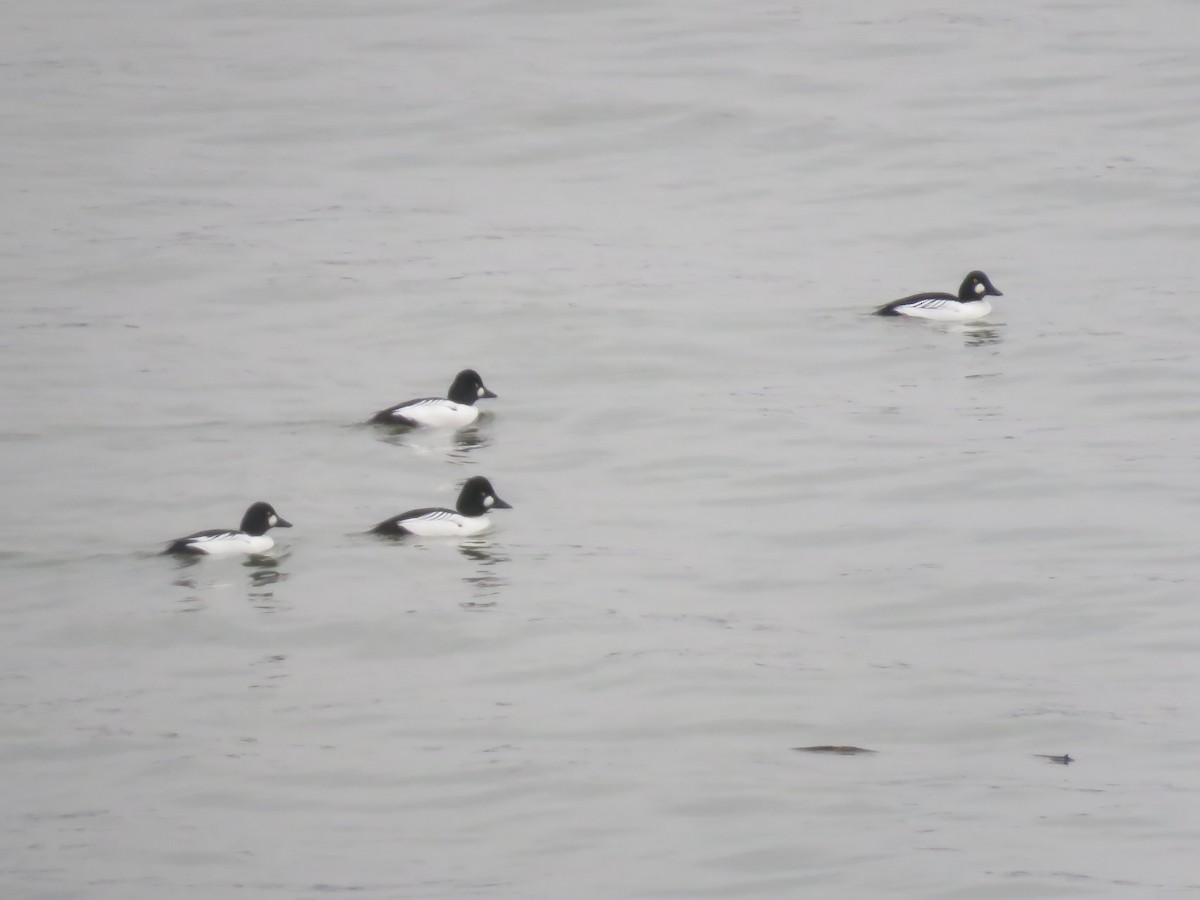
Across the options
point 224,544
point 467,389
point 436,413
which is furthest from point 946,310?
point 224,544

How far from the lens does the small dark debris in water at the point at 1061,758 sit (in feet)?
30.8

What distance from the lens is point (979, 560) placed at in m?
12.6

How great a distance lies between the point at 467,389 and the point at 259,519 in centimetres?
395

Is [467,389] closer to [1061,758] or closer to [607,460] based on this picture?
[607,460]

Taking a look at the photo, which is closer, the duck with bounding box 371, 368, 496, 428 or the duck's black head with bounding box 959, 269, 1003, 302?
the duck with bounding box 371, 368, 496, 428

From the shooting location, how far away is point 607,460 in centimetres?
1543

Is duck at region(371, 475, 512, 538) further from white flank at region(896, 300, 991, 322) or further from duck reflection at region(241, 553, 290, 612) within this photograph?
white flank at region(896, 300, 991, 322)

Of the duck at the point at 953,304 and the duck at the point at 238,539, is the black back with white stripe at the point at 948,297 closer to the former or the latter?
the duck at the point at 953,304

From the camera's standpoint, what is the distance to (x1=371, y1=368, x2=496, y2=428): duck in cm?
1628

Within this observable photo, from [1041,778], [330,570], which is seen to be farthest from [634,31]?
[1041,778]

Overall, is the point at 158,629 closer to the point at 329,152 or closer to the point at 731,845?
the point at 731,845

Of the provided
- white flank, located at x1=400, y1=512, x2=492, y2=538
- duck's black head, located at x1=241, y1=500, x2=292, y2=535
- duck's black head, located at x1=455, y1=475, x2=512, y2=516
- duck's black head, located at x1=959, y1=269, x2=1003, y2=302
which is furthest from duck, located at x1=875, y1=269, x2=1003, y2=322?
duck's black head, located at x1=241, y1=500, x2=292, y2=535

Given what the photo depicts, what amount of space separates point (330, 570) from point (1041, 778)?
5410mm

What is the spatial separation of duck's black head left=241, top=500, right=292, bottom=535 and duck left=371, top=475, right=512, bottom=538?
0.69 m
